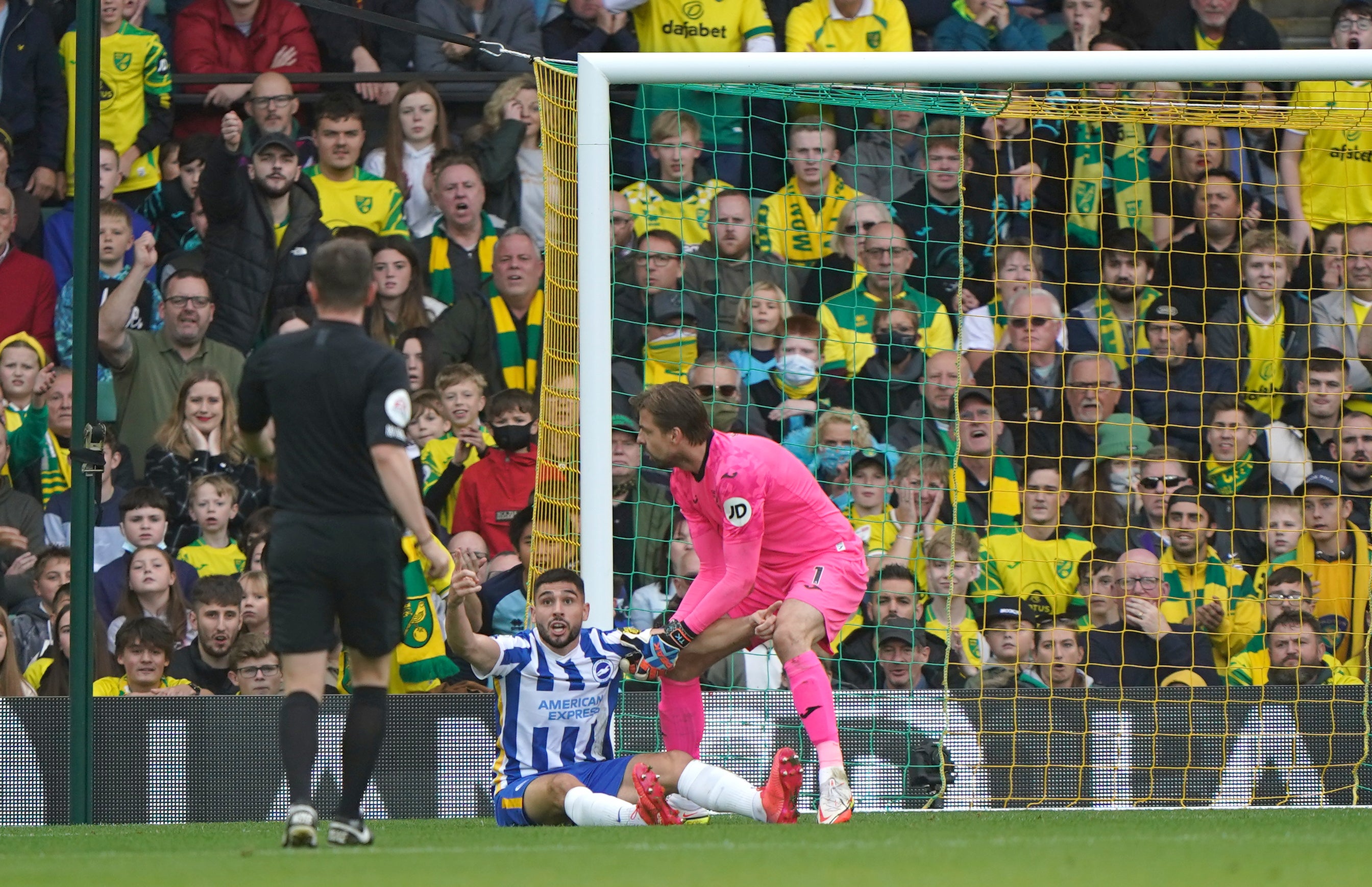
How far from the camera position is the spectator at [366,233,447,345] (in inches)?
366

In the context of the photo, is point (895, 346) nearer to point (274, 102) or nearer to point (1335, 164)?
point (1335, 164)

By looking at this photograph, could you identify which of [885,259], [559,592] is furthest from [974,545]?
[559,592]

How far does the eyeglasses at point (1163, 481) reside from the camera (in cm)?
920

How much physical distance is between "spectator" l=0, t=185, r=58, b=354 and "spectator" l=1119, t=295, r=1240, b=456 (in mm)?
5935

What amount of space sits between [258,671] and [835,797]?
11.0ft

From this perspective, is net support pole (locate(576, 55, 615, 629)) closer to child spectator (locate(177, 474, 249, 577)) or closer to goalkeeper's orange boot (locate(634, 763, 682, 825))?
goalkeeper's orange boot (locate(634, 763, 682, 825))

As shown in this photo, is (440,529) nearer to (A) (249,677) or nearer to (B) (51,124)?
(A) (249,677)

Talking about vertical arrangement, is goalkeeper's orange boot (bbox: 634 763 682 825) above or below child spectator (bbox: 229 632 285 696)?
below

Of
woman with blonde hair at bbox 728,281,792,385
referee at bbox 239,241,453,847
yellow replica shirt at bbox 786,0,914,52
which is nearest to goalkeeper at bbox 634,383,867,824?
referee at bbox 239,241,453,847

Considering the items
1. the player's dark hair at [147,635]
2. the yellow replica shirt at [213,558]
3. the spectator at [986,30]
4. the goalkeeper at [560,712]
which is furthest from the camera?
the spectator at [986,30]

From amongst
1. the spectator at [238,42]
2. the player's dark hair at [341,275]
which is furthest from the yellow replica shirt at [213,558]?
the player's dark hair at [341,275]

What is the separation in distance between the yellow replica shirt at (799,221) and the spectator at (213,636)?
3512mm

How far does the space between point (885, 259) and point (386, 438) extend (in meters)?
5.08

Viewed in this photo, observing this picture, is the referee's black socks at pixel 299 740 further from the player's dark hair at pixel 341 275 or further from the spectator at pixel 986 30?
the spectator at pixel 986 30
